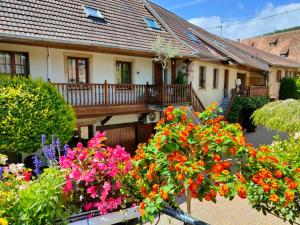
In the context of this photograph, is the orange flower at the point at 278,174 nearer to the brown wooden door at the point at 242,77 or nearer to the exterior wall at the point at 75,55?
the exterior wall at the point at 75,55

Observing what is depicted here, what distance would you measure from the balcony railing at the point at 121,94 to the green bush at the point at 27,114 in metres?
1.20

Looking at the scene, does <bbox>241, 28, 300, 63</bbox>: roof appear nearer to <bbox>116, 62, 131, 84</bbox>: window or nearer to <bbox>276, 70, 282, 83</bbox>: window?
<bbox>276, 70, 282, 83</bbox>: window

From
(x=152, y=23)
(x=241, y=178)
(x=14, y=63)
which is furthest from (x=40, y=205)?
(x=152, y=23)

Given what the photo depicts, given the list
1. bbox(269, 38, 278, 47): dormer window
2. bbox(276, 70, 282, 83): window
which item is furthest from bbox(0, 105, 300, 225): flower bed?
bbox(269, 38, 278, 47): dormer window

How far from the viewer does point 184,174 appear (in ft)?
8.25

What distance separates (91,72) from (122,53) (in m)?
1.78

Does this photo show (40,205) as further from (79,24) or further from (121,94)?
(79,24)

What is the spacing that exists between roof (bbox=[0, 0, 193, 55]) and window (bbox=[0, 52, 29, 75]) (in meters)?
0.98

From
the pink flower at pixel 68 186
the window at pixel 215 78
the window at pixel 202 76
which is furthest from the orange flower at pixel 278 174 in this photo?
the window at pixel 215 78

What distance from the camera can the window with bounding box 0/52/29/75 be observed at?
851 centimetres

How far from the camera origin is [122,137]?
12641 millimetres

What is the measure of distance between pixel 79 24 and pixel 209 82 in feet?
32.9

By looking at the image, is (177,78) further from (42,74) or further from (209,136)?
(209,136)

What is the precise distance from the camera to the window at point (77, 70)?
10312mm
